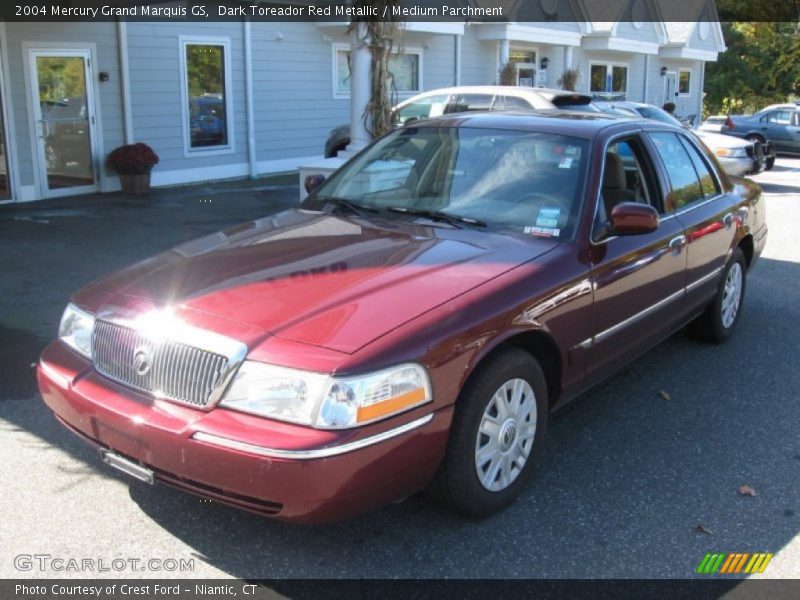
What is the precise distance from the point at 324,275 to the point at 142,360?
819mm

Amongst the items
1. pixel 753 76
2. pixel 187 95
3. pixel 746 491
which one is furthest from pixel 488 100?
pixel 753 76

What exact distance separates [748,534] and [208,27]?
43.3ft

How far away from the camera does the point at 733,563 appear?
3.28 meters

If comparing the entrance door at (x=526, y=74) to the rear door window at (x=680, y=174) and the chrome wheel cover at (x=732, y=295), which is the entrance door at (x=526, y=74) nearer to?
the chrome wheel cover at (x=732, y=295)

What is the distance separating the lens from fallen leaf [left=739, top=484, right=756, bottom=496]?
12.6 ft

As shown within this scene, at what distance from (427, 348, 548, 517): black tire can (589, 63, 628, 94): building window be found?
23558 millimetres

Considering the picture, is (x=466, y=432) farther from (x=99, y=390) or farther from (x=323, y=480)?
(x=99, y=390)

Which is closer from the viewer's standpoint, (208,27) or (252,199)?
(252,199)

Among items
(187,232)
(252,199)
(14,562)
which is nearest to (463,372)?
(14,562)

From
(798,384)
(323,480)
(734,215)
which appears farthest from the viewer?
(734,215)

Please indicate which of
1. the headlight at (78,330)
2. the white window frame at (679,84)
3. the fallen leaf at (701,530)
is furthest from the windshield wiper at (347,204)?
the white window frame at (679,84)

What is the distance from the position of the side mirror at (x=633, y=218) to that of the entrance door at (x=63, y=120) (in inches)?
409

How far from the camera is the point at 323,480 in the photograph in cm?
279

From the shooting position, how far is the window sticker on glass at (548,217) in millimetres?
4059
